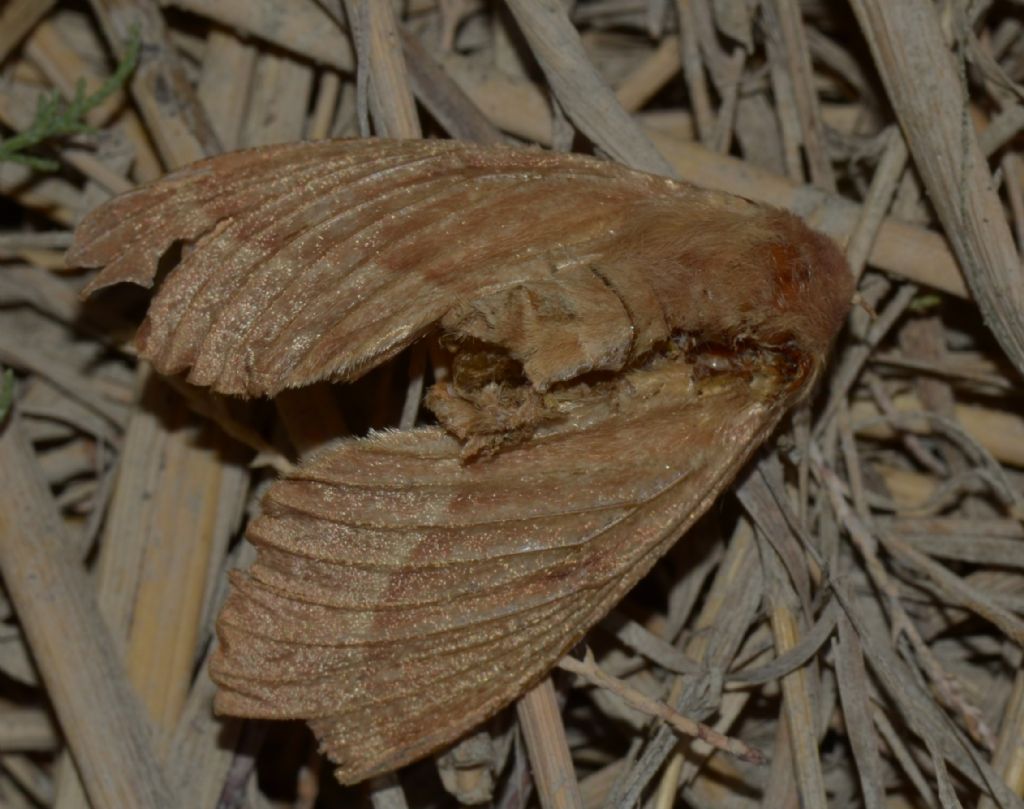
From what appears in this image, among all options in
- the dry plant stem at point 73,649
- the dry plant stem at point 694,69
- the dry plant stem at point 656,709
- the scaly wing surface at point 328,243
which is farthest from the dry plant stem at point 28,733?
the dry plant stem at point 694,69

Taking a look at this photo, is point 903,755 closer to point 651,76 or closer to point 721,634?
point 721,634

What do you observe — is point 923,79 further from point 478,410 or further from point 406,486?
point 406,486

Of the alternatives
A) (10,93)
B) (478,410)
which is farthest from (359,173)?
(10,93)

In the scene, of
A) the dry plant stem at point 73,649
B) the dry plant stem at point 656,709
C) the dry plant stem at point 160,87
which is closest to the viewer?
the dry plant stem at point 656,709

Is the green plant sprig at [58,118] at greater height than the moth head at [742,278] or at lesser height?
greater

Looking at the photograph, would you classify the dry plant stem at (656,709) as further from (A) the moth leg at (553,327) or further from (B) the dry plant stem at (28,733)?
(B) the dry plant stem at (28,733)

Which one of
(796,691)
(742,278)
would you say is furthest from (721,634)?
(742,278)

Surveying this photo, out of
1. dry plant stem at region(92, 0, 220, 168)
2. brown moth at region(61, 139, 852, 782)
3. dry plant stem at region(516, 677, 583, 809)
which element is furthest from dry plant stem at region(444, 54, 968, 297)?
dry plant stem at region(516, 677, 583, 809)
